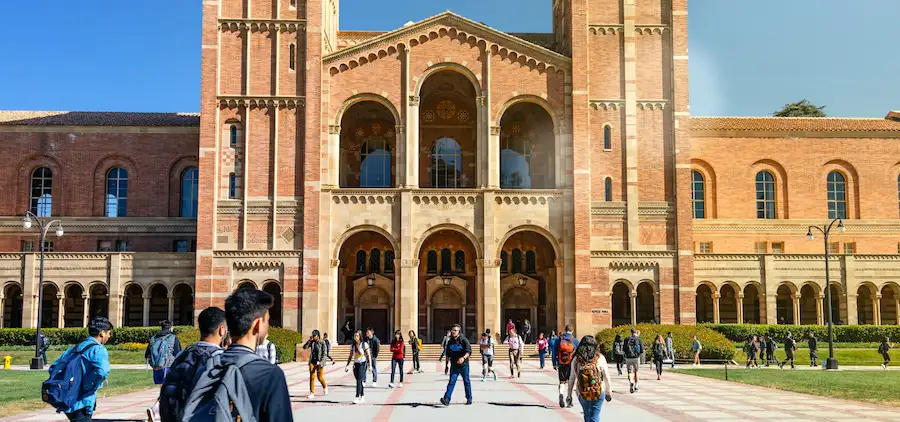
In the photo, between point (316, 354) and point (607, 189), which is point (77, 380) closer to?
point (316, 354)

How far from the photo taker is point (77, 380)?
839 cm

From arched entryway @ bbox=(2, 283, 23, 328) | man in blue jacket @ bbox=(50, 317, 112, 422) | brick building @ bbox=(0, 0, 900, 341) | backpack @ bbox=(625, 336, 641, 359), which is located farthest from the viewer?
arched entryway @ bbox=(2, 283, 23, 328)

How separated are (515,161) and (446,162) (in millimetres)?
4091

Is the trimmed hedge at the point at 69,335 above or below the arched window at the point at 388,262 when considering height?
below

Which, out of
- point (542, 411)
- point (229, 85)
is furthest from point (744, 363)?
point (229, 85)

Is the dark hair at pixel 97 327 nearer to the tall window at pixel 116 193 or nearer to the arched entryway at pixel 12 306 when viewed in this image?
the arched entryway at pixel 12 306

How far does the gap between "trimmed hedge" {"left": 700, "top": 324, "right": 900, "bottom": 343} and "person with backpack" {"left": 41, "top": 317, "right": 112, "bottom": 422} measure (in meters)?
39.4

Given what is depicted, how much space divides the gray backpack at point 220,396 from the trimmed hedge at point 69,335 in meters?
38.3

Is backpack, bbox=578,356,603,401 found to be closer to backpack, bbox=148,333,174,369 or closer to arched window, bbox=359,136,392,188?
backpack, bbox=148,333,174,369

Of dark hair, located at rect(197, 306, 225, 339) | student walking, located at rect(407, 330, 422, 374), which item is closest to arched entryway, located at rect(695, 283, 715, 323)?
student walking, located at rect(407, 330, 422, 374)

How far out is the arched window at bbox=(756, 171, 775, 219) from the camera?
51750 mm

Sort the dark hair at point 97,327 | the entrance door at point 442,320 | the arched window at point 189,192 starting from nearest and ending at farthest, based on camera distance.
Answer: the dark hair at point 97,327, the entrance door at point 442,320, the arched window at point 189,192

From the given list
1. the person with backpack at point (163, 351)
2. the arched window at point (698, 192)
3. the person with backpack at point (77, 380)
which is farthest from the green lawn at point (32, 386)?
the arched window at point (698, 192)

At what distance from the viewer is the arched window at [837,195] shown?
170 feet
